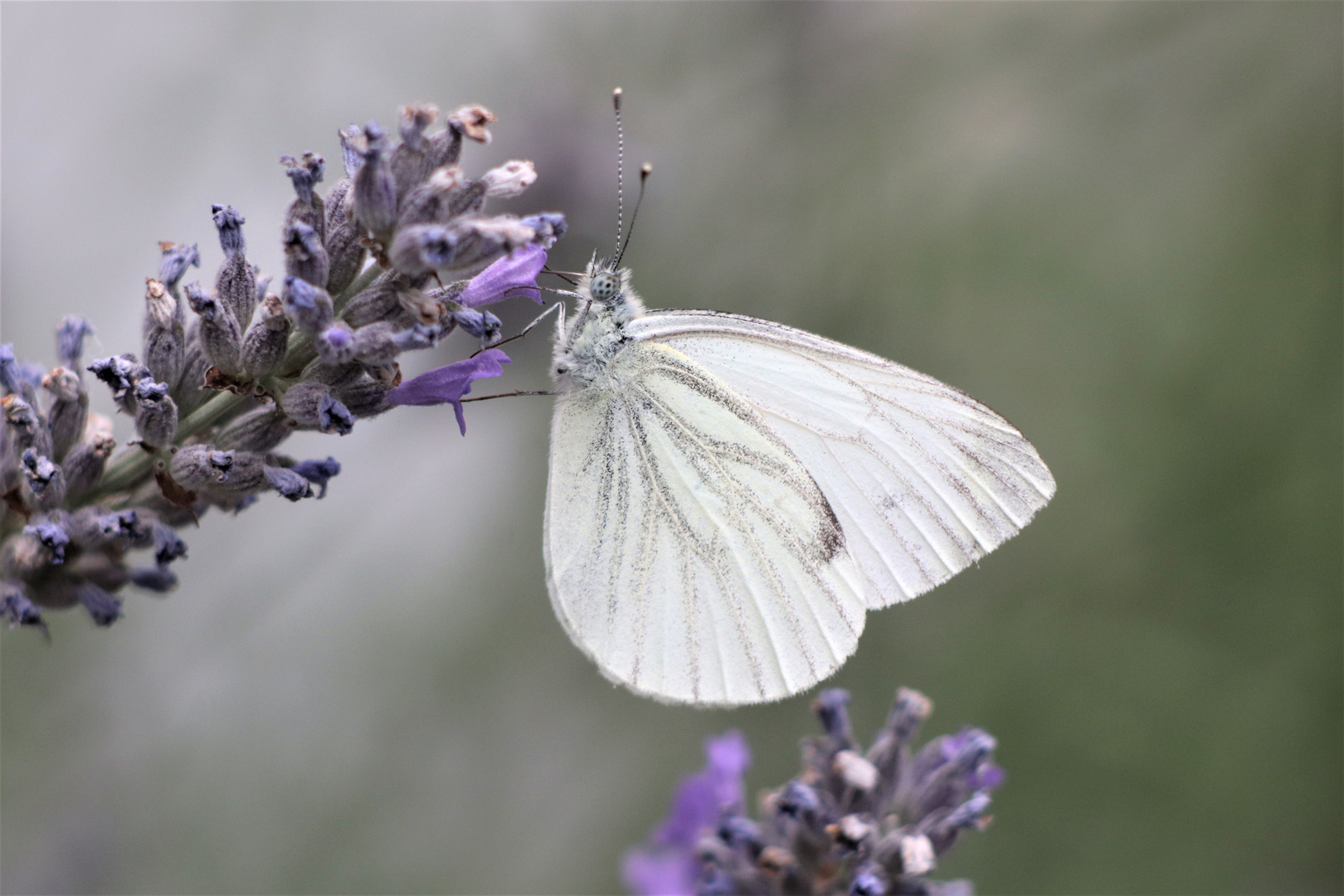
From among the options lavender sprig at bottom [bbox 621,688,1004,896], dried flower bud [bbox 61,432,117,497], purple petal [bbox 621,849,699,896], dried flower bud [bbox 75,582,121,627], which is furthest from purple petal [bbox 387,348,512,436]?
purple petal [bbox 621,849,699,896]

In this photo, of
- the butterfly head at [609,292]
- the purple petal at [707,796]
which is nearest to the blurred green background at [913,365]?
the butterfly head at [609,292]

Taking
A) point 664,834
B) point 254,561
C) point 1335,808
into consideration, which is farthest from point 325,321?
point 1335,808

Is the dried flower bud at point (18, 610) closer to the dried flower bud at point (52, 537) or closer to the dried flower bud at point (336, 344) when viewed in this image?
the dried flower bud at point (52, 537)

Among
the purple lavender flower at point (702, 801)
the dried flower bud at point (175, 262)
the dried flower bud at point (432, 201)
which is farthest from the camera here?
the purple lavender flower at point (702, 801)

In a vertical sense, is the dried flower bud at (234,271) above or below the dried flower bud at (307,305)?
above

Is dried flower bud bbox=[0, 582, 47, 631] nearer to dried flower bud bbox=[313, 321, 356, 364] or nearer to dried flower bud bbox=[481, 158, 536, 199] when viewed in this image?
dried flower bud bbox=[313, 321, 356, 364]

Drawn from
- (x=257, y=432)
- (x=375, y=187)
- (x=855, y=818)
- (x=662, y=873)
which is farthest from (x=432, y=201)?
(x=662, y=873)
